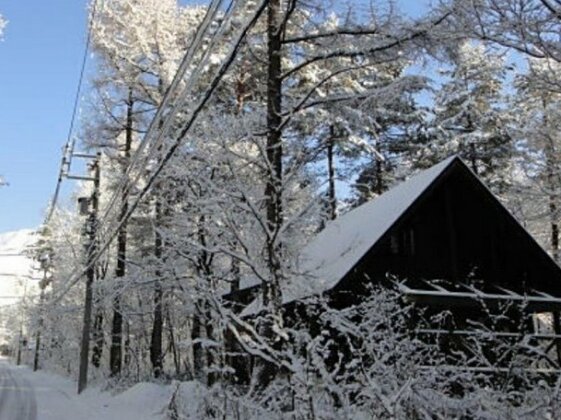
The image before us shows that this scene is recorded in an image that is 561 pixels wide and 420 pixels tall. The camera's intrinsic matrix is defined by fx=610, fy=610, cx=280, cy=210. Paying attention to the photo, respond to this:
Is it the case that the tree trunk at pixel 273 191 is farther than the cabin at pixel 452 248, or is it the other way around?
the cabin at pixel 452 248

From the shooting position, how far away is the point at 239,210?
10.5m

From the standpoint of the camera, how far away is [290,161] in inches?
461

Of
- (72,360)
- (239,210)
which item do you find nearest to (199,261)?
(239,210)

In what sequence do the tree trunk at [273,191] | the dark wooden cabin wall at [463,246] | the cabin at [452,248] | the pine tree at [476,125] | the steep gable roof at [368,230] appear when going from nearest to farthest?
the tree trunk at [273,191]
the steep gable roof at [368,230]
the cabin at [452,248]
the dark wooden cabin wall at [463,246]
the pine tree at [476,125]

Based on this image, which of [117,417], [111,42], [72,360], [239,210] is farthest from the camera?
[72,360]

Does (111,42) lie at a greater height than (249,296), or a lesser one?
greater

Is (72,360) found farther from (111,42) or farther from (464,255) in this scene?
(464,255)

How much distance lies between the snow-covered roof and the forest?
0.50 meters

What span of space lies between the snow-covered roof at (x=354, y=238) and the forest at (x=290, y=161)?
1.63ft

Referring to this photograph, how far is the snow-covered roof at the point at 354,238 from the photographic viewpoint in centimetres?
1139

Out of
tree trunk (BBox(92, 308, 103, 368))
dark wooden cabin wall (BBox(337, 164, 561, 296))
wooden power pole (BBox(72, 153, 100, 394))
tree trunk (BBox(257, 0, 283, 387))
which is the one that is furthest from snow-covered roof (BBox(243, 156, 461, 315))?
tree trunk (BBox(92, 308, 103, 368))

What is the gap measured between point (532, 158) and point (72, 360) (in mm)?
31200

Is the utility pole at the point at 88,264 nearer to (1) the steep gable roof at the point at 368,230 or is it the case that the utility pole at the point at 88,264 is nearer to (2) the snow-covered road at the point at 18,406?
(2) the snow-covered road at the point at 18,406

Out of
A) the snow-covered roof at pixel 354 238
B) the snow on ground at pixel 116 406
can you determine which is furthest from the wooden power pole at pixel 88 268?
the snow-covered roof at pixel 354 238
